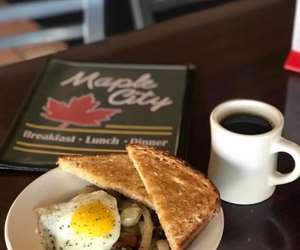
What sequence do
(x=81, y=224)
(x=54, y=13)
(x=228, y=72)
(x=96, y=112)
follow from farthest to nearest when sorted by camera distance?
(x=54, y=13) < (x=228, y=72) < (x=96, y=112) < (x=81, y=224)

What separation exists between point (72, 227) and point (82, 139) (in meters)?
0.23

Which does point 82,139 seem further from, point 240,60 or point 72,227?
point 240,60

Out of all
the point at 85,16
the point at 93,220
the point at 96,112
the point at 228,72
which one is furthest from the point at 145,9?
the point at 93,220

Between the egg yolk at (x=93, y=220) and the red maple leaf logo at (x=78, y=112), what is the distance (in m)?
0.25

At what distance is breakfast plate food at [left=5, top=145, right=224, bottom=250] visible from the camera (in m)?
0.68

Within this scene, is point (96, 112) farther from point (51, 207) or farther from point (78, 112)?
point (51, 207)

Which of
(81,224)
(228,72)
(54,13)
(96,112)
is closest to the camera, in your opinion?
(81,224)

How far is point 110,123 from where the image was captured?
0.92 m

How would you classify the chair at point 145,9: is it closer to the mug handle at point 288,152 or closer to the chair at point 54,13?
the chair at point 54,13

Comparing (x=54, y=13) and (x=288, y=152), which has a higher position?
(x=288, y=152)

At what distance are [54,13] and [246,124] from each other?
3.16 ft

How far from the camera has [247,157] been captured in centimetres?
75

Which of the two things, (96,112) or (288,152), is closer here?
(288,152)

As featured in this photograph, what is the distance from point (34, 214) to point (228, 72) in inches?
17.8
